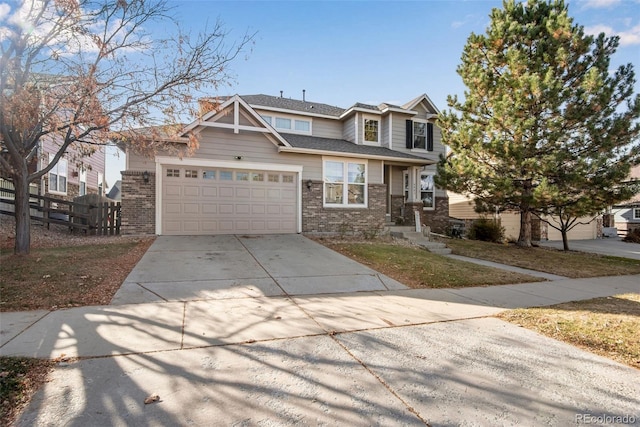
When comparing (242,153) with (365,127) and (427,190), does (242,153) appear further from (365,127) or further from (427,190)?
(427,190)

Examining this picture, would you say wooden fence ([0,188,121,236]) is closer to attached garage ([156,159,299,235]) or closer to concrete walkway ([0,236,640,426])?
attached garage ([156,159,299,235])

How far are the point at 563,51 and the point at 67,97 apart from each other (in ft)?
45.8

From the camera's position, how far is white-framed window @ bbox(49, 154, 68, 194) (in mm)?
16078

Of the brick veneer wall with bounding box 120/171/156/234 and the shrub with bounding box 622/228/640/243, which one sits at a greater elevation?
the brick veneer wall with bounding box 120/171/156/234

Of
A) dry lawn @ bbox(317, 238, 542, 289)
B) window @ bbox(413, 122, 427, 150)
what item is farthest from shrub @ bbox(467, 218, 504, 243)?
dry lawn @ bbox(317, 238, 542, 289)

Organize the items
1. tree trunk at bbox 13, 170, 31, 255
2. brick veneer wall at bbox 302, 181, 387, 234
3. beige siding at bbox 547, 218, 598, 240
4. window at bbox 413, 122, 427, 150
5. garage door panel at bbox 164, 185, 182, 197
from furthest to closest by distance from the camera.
A: beige siding at bbox 547, 218, 598, 240, window at bbox 413, 122, 427, 150, brick veneer wall at bbox 302, 181, 387, 234, garage door panel at bbox 164, 185, 182, 197, tree trunk at bbox 13, 170, 31, 255

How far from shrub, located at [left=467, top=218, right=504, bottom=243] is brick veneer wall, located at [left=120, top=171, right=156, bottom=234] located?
46.5 feet

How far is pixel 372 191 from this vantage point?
46.0ft

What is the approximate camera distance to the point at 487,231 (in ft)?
51.5

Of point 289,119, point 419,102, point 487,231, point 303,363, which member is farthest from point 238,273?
point 419,102

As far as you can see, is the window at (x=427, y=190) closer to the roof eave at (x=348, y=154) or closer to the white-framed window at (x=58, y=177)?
the roof eave at (x=348, y=154)

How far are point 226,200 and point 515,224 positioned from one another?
15690 mm

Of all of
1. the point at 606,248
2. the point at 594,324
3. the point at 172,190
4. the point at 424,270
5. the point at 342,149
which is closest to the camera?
the point at 594,324

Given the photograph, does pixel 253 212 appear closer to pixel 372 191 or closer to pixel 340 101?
pixel 372 191
